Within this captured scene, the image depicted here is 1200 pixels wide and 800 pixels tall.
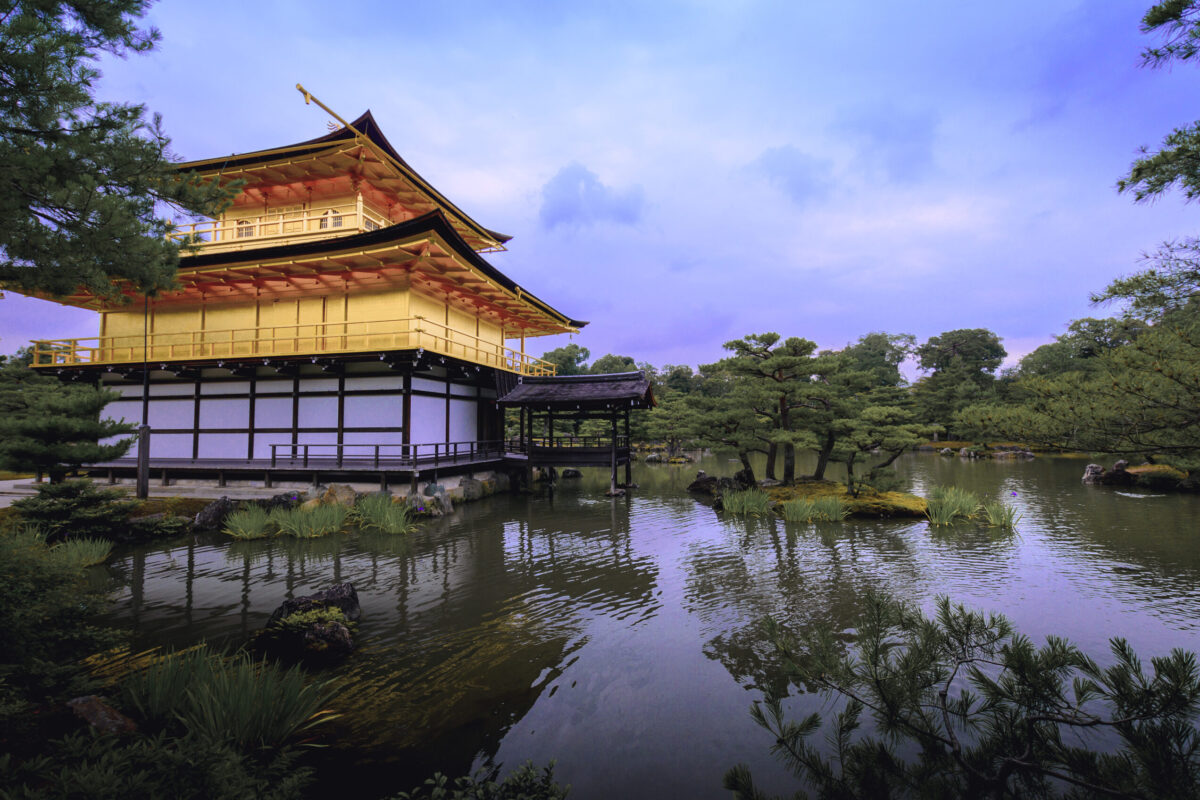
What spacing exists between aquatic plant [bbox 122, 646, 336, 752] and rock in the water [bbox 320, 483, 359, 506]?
30.1ft

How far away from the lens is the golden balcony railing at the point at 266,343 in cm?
1522

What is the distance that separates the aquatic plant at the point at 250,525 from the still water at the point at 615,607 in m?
0.36

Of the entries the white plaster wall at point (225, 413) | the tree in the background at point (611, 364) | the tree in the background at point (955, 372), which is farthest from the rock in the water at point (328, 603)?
the tree in the background at point (611, 364)

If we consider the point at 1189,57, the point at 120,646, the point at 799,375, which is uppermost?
the point at 1189,57

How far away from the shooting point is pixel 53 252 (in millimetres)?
5133

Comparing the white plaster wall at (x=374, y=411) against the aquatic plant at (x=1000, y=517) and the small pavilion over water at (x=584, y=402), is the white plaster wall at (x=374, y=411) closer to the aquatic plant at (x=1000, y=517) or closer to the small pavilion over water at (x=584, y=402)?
the small pavilion over water at (x=584, y=402)

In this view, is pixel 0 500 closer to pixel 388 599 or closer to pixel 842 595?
pixel 388 599

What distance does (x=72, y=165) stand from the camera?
491cm

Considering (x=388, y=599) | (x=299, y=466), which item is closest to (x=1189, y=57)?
(x=388, y=599)

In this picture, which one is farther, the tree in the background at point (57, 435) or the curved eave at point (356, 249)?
the curved eave at point (356, 249)

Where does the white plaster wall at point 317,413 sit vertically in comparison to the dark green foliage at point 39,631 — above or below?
above

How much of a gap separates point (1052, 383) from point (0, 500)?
938 inches

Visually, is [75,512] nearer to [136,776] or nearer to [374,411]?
[374,411]

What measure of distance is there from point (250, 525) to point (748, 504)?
12130mm
